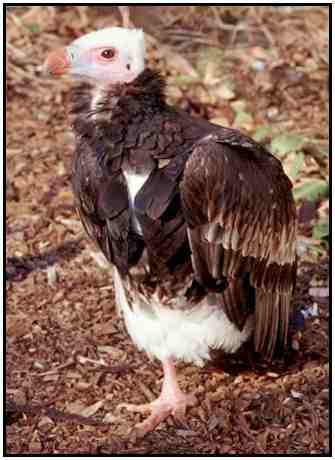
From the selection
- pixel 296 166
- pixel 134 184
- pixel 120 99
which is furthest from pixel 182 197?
pixel 296 166

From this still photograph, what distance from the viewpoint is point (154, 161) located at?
14.9ft

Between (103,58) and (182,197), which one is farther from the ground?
(103,58)

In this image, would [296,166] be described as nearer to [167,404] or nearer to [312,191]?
[312,191]

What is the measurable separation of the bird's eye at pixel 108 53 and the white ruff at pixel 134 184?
2.22ft

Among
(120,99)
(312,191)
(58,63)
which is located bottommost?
(312,191)

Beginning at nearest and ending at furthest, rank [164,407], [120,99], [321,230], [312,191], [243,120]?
[120,99] → [164,407] → [321,230] → [312,191] → [243,120]

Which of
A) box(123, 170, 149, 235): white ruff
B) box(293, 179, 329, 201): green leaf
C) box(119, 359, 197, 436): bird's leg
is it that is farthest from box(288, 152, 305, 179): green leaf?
box(123, 170, 149, 235): white ruff

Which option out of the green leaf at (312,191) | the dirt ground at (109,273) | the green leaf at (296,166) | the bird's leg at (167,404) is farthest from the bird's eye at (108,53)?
the green leaf at (296,166)

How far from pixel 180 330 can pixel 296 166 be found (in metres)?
2.54

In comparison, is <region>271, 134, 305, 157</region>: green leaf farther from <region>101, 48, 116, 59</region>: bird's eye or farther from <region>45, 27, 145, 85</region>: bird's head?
<region>101, 48, 116, 59</region>: bird's eye

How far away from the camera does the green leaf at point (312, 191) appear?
693 centimetres

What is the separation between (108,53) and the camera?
4852 mm

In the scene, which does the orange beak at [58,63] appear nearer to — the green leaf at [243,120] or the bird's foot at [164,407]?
the bird's foot at [164,407]

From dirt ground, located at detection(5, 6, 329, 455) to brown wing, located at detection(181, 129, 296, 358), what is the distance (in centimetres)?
48
